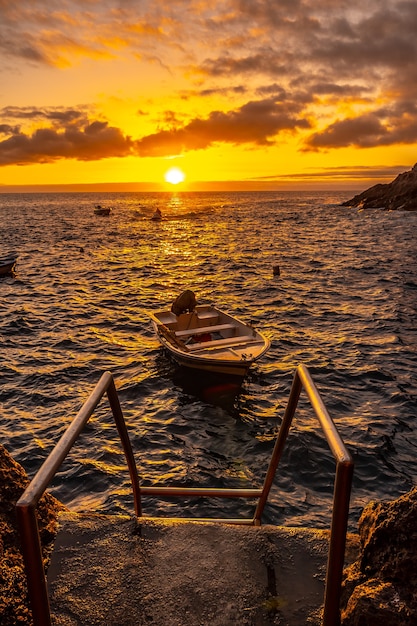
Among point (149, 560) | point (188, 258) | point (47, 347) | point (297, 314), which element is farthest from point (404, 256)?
point (149, 560)

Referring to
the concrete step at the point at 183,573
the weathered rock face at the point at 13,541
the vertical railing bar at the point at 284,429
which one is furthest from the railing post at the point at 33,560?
the vertical railing bar at the point at 284,429

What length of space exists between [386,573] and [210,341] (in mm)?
12794

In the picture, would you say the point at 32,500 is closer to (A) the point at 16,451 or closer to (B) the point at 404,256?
(A) the point at 16,451

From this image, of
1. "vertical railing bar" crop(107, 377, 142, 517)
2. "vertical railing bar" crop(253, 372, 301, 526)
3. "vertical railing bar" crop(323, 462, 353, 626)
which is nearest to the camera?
"vertical railing bar" crop(323, 462, 353, 626)

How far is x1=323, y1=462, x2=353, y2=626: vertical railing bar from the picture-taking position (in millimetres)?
2098

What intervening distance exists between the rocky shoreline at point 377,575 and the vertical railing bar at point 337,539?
0.44 metres

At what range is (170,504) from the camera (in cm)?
980

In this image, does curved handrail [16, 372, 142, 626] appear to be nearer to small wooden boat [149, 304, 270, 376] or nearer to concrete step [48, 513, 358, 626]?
concrete step [48, 513, 358, 626]

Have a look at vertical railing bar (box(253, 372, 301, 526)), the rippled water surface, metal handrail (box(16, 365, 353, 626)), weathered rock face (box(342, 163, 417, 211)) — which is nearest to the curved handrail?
metal handrail (box(16, 365, 353, 626))

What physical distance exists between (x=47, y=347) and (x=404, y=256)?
115 ft

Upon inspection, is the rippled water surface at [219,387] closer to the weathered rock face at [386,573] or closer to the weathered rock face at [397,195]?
the weathered rock face at [386,573]

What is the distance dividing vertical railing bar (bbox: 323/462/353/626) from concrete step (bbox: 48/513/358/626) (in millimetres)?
910

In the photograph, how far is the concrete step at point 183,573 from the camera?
314cm

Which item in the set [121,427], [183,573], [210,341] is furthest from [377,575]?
[210,341]
